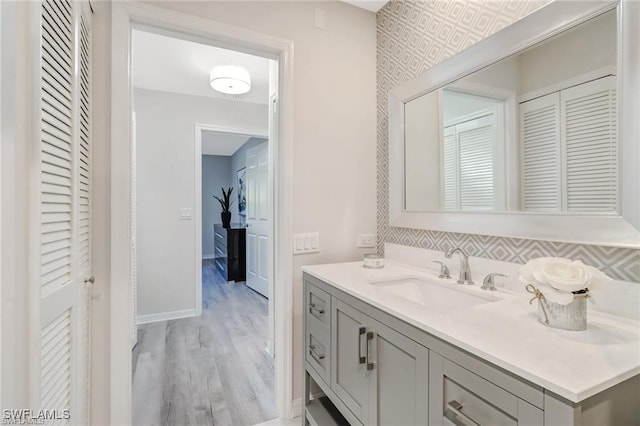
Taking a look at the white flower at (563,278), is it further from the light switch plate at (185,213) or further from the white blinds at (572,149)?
the light switch plate at (185,213)

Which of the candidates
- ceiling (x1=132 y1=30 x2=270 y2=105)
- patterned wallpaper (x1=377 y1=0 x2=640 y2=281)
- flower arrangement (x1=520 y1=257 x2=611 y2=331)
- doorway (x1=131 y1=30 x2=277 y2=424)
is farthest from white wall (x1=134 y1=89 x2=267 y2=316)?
flower arrangement (x1=520 y1=257 x2=611 y2=331)

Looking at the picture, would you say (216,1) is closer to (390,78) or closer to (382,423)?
(390,78)

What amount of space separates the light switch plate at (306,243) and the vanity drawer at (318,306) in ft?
0.87

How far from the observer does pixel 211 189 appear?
7816mm

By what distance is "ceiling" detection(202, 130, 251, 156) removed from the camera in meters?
5.38

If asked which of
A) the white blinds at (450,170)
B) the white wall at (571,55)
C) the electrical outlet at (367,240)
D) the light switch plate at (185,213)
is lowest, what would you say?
the electrical outlet at (367,240)

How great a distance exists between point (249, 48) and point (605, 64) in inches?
63.3

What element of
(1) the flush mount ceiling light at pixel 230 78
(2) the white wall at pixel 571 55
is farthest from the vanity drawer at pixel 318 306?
(1) the flush mount ceiling light at pixel 230 78

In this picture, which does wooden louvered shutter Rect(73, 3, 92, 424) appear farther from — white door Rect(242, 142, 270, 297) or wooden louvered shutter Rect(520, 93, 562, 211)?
white door Rect(242, 142, 270, 297)

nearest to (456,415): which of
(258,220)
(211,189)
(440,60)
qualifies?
(440,60)

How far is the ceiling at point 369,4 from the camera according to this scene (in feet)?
6.41

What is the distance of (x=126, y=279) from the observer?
Result: 4.87ft

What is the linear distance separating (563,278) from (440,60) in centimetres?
124

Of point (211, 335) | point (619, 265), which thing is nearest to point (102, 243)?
point (211, 335)
